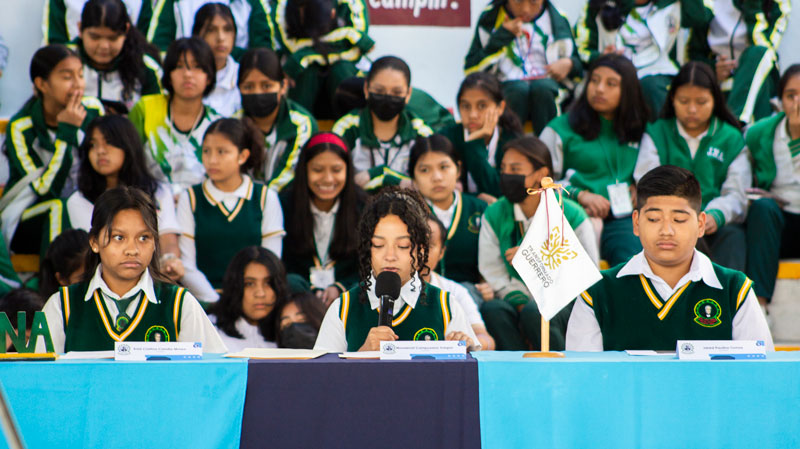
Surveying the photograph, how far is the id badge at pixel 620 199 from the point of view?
4.99m

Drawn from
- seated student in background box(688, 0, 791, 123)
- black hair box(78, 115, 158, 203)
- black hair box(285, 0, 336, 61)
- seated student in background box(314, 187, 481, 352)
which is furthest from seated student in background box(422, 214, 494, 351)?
seated student in background box(688, 0, 791, 123)

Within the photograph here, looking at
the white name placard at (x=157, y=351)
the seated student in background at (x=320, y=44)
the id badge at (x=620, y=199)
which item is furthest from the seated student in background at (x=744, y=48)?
the white name placard at (x=157, y=351)

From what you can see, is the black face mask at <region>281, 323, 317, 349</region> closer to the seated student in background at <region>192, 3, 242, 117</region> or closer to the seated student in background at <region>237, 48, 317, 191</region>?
the seated student in background at <region>237, 48, 317, 191</region>

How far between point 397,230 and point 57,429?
1232 millimetres

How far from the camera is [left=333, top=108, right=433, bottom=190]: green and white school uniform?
17.7ft

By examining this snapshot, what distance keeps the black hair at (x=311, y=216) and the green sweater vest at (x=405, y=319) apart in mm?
1631

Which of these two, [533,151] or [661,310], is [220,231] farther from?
[661,310]

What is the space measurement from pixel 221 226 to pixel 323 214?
52 cm

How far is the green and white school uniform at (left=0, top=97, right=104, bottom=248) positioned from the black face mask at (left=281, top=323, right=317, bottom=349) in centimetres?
143

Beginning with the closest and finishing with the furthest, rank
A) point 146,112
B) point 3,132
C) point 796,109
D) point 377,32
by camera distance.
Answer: point 796,109 < point 146,112 < point 3,132 < point 377,32

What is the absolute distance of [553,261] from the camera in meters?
2.52

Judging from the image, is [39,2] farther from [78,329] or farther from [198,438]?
[198,438]

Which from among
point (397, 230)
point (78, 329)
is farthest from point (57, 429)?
point (397, 230)

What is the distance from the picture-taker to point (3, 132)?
586 cm
